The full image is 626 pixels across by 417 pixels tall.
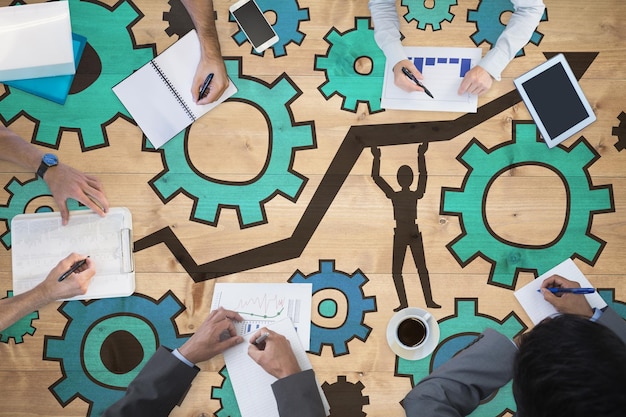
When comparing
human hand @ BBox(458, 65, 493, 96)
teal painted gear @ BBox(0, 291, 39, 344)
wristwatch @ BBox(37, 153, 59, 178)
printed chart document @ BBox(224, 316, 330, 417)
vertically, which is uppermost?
human hand @ BBox(458, 65, 493, 96)

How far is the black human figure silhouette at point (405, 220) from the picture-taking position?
1908mm

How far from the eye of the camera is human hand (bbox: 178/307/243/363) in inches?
72.0

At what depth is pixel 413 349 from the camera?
1.85 metres

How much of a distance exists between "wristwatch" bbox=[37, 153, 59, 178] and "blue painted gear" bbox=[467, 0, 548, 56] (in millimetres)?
1458

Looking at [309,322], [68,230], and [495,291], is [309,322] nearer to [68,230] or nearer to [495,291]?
[495,291]

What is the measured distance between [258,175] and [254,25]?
1.71ft

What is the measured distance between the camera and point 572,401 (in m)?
1.23

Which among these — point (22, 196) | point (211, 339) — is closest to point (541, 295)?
point (211, 339)

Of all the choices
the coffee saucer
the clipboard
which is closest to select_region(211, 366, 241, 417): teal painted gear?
the clipboard

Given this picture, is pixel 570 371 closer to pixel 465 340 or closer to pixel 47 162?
pixel 465 340

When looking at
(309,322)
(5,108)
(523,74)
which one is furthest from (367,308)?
(5,108)

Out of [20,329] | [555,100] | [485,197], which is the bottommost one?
[20,329]

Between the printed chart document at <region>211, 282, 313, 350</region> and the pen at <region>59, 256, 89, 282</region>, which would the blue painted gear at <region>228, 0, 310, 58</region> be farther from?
the pen at <region>59, 256, 89, 282</region>

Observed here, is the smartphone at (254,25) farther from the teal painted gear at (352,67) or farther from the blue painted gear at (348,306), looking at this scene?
the blue painted gear at (348,306)
